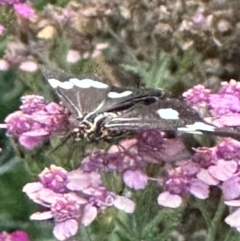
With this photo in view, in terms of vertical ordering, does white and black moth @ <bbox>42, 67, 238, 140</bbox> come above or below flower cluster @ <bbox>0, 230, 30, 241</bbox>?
above

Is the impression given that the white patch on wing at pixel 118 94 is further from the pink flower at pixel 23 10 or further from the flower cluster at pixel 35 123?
the pink flower at pixel 23 10

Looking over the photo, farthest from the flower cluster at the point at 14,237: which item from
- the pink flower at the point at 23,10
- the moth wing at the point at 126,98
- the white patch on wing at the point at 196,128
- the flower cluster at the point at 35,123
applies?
the pink flower at the point at 23,10

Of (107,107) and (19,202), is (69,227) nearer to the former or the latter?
(107,107)

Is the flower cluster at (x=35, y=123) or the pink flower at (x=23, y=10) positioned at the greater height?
the flower cluster at (x=35, y=123)

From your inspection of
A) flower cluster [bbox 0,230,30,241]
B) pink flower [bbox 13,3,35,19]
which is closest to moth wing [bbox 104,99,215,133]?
flower cluster [bbox 0,230,30,241]

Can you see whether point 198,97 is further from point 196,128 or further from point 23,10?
point 23,10

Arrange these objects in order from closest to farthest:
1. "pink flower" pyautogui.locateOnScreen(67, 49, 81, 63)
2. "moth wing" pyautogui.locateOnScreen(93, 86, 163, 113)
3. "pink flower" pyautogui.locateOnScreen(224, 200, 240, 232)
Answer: "pink flower" pyautogui.locateOnScreen(224, 200, 240, 232), "moth wing" pyautogui.locateOnScreen(93, 86, 163, 113), "pink flower" pyautogui.locateOnScreen(67, 49, 81, 63)

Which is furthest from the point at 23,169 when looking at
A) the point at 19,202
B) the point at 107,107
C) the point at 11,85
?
the point at 107,107

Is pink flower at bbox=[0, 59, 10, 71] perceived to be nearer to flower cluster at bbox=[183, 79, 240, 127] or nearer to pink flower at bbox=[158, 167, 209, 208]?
flower cluster at bbox=[183, 79, 240, 127]
